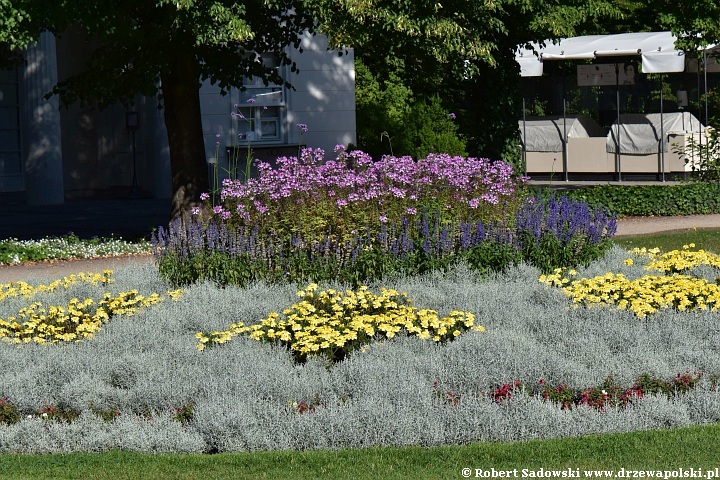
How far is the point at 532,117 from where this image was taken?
82.9ft

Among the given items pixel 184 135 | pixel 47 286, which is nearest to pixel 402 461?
pixel 47 286

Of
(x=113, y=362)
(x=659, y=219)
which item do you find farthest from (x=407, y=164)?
(x=659, y=219)

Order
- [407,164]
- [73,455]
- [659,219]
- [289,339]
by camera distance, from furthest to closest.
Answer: [659,219]
[407,164]
[289,339]
[73,455]

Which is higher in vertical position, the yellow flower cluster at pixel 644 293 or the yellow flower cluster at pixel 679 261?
the yellow flower cluster at pixel 679 261

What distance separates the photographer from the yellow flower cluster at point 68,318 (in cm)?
743

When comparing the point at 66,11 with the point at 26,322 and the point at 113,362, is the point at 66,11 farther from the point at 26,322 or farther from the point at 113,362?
the point at 113,362

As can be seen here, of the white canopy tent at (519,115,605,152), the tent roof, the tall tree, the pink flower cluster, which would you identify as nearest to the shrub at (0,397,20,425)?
the pink flower cluster

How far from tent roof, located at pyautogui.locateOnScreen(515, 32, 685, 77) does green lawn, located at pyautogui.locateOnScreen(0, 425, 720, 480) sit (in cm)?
1525

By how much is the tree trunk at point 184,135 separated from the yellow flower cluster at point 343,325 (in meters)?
6.89

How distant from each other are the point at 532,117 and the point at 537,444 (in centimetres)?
2039

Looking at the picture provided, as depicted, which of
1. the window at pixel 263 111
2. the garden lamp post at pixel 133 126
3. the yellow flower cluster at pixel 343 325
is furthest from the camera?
the garden lamp post at pixel 133 126

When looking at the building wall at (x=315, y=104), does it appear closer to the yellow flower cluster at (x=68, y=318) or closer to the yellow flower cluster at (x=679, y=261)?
the yellow flower cluster at (x=679, y=261)

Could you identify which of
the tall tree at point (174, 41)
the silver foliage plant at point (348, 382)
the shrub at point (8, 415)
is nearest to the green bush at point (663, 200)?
the tall tree at point (174, 41)

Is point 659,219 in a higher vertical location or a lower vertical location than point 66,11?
lower
